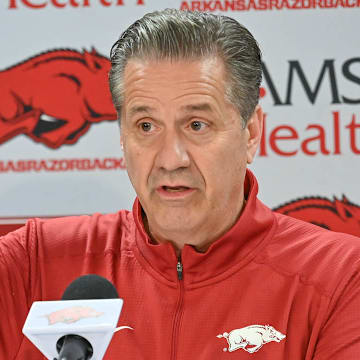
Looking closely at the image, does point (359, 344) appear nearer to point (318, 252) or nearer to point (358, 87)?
point (318, 252)

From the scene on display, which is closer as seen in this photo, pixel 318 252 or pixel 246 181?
pixel 318 252

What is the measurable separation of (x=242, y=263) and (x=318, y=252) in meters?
0.18

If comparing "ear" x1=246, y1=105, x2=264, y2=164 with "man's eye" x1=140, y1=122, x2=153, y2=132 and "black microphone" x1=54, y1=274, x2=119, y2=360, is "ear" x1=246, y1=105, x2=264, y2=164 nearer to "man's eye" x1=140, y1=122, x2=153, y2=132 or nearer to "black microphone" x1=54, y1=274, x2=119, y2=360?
"man's eye" x1=140, y1=122, x2=153, y2=132

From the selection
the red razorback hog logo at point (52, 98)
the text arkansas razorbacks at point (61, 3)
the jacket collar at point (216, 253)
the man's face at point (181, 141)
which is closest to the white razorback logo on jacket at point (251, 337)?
the jacket collar at point (216, 253)

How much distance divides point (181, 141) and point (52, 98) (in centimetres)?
99

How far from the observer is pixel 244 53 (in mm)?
1775

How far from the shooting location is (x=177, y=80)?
1672mm

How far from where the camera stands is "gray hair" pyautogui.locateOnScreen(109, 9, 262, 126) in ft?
5.58

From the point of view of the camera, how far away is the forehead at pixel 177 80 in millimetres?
1667

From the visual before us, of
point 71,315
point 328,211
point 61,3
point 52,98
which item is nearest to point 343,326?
point 71,315

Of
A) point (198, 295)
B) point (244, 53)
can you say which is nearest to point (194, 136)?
point (244, 53)

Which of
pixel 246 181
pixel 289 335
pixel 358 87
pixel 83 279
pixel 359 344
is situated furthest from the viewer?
pixel 358 87

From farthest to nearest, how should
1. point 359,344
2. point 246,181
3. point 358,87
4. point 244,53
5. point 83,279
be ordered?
1. point 358,87
2. point 246,181
3. point 244,53
4. point 359,344
5. point 83,279

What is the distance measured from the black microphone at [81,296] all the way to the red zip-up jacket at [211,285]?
50 cm
